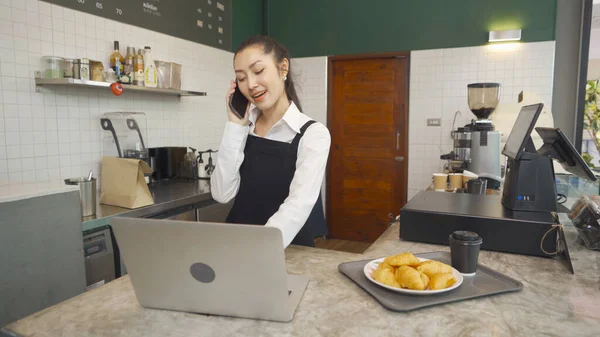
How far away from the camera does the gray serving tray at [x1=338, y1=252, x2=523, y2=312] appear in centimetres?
99

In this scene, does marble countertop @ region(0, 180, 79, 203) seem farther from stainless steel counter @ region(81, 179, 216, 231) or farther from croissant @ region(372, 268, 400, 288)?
croissant @ region(372, 268, 400, 288)

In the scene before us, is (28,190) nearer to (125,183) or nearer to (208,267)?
(125,183)

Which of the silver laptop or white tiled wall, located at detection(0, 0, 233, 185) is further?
white tiled wall, located at detection(0, 0, 233, 185)

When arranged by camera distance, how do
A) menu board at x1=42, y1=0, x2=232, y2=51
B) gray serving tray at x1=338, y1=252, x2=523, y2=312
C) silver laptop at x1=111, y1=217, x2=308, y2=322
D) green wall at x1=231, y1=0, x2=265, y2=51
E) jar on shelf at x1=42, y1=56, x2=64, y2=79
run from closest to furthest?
silver laptop at x1=111, y1=217, x2=308, y2=322
gray serving tray at x1=338, y1=252, x2=523, y2=312
jar on shelf at x1=42, y1=56, x2=64, y2=79
menu board at x1=42, y1=0, x2=232, y2=51
green wall at x1=231, y1=0, x2=265, y2=51

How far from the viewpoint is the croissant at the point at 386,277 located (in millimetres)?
1059

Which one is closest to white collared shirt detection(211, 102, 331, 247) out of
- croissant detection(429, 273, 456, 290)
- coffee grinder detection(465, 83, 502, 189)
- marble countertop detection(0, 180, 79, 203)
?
croissant detection(429, 273, 456, 290)

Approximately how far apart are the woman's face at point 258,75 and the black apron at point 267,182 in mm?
201

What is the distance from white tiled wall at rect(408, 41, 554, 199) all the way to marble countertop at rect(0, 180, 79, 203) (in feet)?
11.2

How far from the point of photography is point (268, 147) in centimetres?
168

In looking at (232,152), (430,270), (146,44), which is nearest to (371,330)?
(430,270)

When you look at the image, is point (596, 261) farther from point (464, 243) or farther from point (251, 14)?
point (251, 14)

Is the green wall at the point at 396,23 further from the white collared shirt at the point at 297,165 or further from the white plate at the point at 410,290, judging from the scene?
the white plate at the point at 410,290

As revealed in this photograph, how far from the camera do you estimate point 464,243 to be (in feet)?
3.77

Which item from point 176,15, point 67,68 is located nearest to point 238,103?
point 67,68
